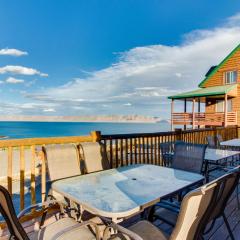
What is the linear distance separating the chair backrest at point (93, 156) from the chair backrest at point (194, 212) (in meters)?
1.81

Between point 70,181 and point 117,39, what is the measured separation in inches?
740

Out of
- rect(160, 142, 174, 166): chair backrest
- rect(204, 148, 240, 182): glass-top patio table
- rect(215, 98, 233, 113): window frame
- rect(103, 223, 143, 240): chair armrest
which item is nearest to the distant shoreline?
rect(215, 98, 233, 113): window frame

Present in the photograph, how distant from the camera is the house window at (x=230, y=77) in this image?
16.3 metres

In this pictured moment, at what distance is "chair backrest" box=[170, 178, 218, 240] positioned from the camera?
1.35 metres

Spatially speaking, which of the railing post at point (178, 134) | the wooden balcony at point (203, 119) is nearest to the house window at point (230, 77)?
the wooden balcony at point (203, 119)

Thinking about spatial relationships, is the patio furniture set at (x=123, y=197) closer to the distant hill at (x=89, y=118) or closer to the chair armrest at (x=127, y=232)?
the chair armrest at (x=127, y=232)

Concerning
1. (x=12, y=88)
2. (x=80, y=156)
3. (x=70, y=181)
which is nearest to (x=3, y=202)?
(x=70, y=181)

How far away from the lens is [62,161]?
2.82 meters

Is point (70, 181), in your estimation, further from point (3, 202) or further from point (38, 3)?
point (38, 3)

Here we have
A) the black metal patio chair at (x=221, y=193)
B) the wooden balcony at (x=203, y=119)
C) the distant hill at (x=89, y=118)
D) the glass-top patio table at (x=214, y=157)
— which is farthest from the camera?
the distant hill at (x=89, y=118)

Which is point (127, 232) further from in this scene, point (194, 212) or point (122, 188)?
point (122, 188)

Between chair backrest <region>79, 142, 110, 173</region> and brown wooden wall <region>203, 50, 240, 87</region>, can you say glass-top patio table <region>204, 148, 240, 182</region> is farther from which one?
brown wooden wall <region>203, 50, 240, 87</region>

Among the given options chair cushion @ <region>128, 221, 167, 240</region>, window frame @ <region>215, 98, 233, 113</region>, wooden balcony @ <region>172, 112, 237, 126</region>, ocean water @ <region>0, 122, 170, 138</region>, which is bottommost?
ocean water @ <region>0, 122, 170, 138</region>

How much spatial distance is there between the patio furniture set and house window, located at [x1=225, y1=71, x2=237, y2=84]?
15422 millimetres
